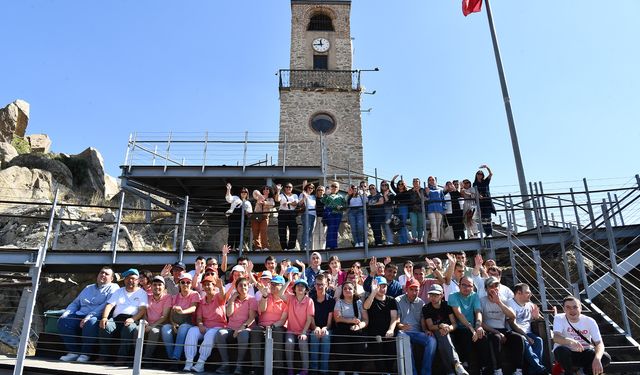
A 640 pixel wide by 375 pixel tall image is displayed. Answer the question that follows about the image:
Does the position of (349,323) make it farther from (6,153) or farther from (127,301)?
(6,153)

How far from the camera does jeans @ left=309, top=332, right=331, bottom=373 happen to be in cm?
527

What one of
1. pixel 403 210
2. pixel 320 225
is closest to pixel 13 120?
pixel 320 225

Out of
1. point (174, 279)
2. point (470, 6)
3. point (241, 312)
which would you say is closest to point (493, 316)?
point (241, 312)

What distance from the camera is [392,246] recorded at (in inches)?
379

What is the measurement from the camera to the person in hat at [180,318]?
564 centimetres

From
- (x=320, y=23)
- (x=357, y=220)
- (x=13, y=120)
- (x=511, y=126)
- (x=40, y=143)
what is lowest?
(x=357, y=220)

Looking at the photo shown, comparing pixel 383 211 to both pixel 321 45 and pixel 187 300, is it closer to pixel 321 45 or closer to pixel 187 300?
pixel 187 300

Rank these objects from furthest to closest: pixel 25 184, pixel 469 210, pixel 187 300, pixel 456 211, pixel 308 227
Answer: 1. pixel 25 184
2. pixel 456 211
3. pixel 469 210
4. pixel 308 227
5. pixel 187 300

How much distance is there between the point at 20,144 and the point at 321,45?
1520cm

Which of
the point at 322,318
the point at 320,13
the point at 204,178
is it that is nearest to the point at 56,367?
the point at 322,318

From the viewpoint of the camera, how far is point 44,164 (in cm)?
2012

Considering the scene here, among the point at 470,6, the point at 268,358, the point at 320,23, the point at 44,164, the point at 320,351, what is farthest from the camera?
the point at 320,23

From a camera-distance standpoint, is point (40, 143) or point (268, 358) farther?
point (40, 143)

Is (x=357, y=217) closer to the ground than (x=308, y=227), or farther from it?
farther from it
